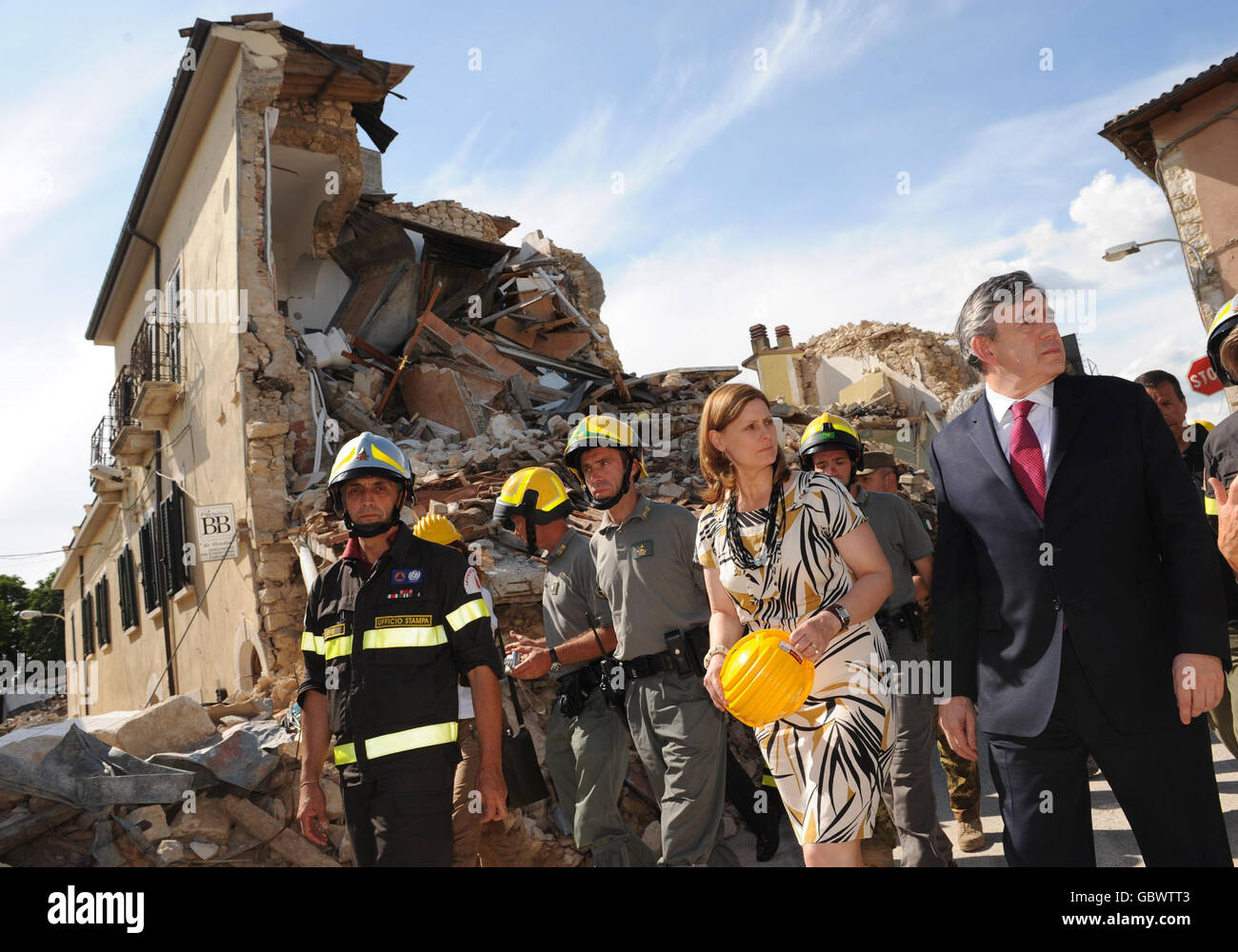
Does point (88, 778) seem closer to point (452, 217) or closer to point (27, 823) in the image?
point (27, 823)

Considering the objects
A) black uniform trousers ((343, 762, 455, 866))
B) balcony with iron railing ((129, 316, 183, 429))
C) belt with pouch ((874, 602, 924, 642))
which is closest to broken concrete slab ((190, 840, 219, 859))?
black uniform trousers ((343, 762, 455, 866))

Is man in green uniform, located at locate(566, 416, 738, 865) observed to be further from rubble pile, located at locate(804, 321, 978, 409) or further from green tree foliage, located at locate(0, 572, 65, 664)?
green tree foliage, located at locate(0, 572, 65, 664)

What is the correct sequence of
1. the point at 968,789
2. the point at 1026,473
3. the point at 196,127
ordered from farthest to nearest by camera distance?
the point at 196,127, the point at 968,789, the point at 1026,473

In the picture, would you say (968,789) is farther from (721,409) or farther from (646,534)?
(721,409)

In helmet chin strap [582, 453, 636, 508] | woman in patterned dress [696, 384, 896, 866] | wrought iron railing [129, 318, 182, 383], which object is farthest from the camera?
wrought iron railing [129, 318, 182, 383]

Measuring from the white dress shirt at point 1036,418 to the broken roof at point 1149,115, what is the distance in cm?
1602

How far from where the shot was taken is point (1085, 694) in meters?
2.46

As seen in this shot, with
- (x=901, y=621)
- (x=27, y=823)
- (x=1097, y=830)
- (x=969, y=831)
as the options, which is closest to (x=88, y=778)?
(x=27, y=823)

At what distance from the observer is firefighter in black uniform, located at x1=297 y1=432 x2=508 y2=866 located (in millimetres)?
3225

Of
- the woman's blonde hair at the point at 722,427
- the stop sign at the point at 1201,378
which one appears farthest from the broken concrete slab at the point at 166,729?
the stop sign at the point at 1201,378

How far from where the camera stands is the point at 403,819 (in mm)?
3176

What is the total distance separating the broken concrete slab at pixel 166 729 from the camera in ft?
18.6
